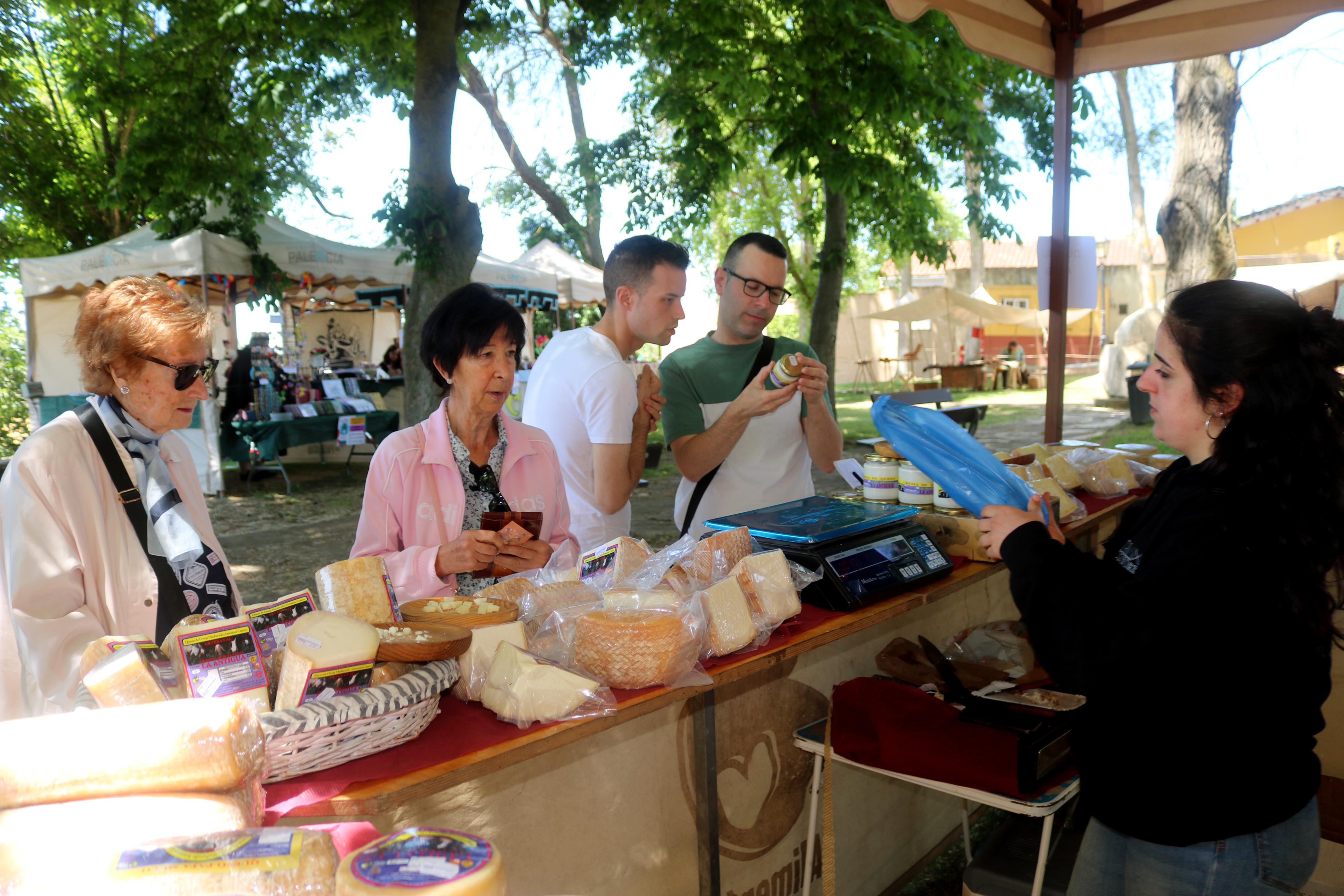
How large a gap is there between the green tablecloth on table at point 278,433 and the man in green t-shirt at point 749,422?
7.89 metres

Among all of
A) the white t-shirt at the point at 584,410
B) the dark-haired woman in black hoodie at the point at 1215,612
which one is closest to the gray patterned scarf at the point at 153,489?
the white t-shirt at the point at 584,410

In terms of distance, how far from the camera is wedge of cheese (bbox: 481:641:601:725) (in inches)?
61.8

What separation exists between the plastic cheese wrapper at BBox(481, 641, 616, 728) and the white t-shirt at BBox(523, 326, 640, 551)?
1.30m

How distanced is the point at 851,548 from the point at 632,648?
81 centimetres

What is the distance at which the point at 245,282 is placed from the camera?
1079 centimetres

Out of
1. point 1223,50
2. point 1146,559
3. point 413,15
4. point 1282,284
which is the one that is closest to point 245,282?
point 413,15

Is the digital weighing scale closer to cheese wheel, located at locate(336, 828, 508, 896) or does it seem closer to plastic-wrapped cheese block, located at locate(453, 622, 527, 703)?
plastic-wrapped cheese block, located at locate(453, 622, 527, 703)

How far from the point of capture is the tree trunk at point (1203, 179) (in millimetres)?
11773

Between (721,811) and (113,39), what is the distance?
11283mm

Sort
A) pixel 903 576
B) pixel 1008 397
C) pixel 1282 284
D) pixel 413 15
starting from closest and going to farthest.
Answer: pixel 903 576 → pixel 413 15 → pixel 1282 284 → pixel 1008 397

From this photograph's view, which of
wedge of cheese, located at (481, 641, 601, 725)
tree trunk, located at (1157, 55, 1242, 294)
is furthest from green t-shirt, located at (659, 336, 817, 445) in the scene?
tree trunk, located at (1157, 55, 1242, 294)

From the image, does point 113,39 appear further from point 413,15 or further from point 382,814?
point 382,814

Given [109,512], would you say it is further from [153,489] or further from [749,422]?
[749,422]

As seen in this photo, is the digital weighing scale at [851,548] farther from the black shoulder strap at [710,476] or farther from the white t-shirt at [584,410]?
the black shoulder strap at [710,476]
